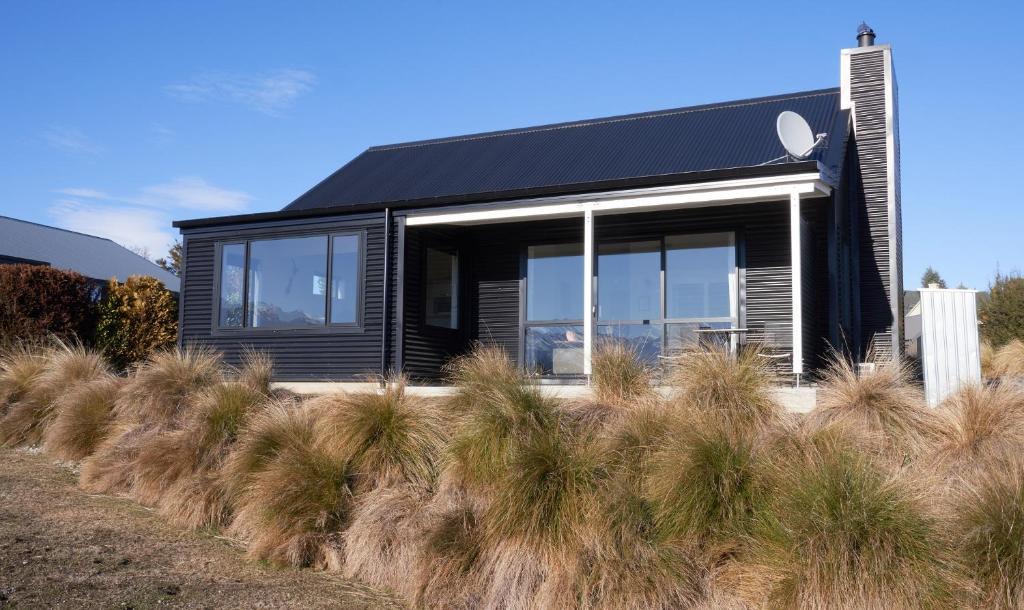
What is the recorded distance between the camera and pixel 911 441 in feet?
18.2

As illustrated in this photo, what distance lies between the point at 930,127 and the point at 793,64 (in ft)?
8.29

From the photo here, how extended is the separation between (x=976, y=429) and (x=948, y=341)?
66.4 inches

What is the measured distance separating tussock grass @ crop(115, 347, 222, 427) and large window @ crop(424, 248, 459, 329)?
3.03 m

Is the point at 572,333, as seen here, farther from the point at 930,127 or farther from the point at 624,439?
the point at 930,127

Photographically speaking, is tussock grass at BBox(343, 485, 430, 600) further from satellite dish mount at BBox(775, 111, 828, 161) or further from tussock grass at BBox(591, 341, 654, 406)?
satellite dish mount at BBox(775, 111, 828, 161)

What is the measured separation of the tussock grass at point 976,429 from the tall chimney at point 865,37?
7906 mm

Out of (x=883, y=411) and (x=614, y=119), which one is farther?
(x=614, y=119)

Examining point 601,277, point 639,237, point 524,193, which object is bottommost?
point 601,277

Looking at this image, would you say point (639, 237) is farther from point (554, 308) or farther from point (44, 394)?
point (44, 394)

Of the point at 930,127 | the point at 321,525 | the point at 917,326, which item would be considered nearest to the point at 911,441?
the point at 321,525

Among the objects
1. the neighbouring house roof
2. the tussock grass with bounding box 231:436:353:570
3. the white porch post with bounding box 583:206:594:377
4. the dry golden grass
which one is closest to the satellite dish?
the white porch post with bounding box 583:206:594:377

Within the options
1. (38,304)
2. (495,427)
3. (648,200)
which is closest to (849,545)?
(495,427)

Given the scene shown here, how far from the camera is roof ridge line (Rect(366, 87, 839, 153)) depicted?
12.7 m

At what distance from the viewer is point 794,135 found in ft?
31.2
